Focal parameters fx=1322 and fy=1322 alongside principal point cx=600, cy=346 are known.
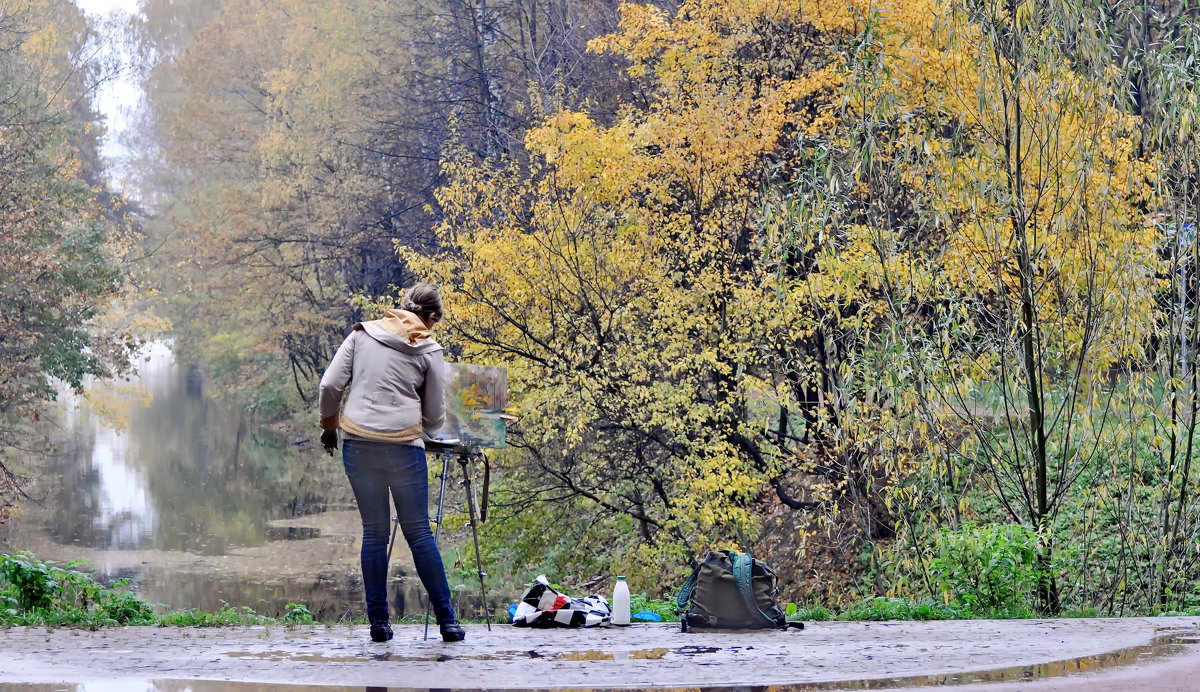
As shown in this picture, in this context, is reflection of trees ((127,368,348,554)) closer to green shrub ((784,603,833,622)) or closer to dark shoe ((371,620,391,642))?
green shrub ((784,603,833,622))

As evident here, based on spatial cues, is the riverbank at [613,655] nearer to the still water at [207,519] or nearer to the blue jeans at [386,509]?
the blue jeans at [386,509]

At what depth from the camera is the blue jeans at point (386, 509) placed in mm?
6703

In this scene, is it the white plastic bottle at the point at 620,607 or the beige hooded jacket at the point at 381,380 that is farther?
the white plastic bottle at the point at 620,607

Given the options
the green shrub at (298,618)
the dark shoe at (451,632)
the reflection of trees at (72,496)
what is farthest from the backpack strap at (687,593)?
the reflection of trees at (72,496)

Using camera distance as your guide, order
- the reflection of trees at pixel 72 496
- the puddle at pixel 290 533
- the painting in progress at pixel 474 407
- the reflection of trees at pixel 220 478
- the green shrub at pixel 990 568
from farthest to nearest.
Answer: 1. the reflection of trees at pixel 220 478
2. the reflection of trees at pixel 72 496
3. the puddle at pixel 290 533
4. the green shrub at pixel 990 568
5. the painting in progress at pixel 474 407

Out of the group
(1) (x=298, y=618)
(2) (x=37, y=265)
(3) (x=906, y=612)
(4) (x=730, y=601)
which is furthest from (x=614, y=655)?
(2) (x=37, y=265)

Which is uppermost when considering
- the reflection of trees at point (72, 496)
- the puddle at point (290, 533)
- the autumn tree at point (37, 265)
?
the autumn tree at point (37, 265)

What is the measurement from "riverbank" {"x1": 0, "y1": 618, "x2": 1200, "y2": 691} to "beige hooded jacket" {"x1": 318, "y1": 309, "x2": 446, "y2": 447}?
109 centimetres

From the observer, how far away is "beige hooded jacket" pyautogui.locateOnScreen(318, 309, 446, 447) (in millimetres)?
6652

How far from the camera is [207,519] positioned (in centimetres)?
2367

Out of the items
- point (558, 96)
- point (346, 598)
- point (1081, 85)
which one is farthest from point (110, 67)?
point (1081, 85)

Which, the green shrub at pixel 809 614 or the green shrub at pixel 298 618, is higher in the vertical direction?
the green shrub at pixel 298 618

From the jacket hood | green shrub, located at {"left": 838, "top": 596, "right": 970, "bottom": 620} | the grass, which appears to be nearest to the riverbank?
the grass

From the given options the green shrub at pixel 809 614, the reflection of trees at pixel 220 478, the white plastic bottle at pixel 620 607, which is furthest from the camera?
the reflection of trees at pixel 220 478
